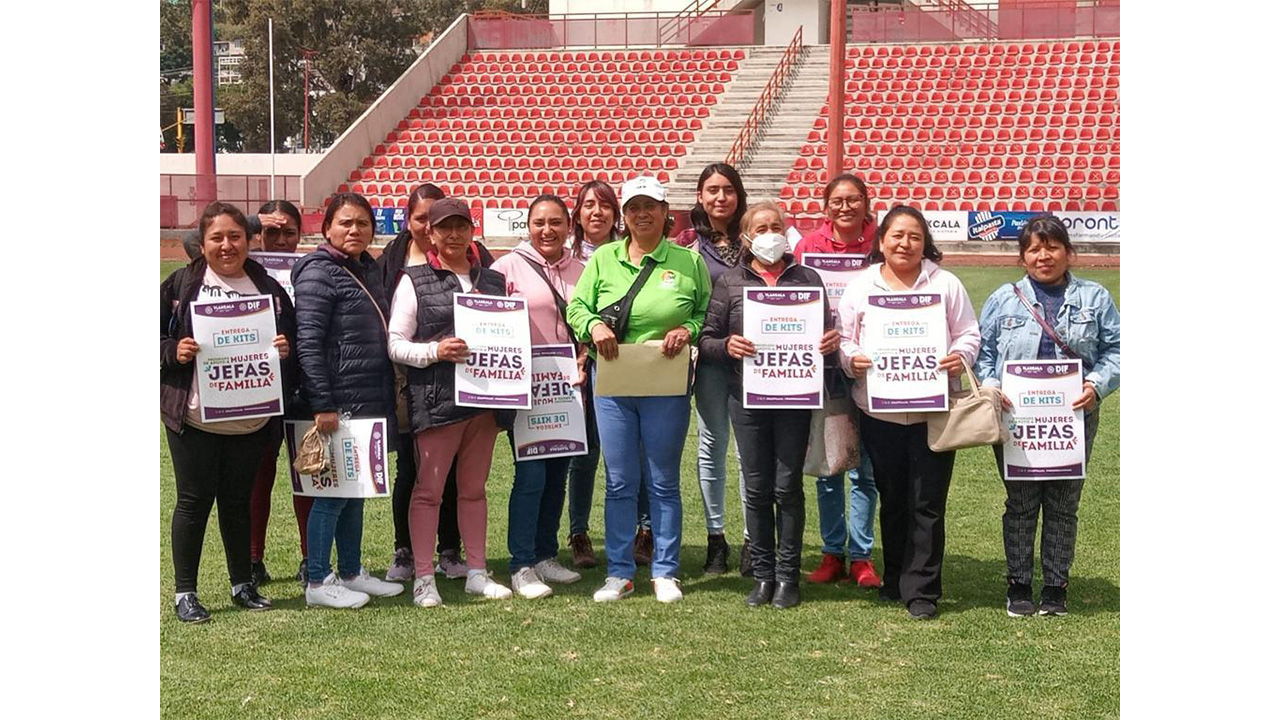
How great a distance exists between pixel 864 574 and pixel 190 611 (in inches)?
124

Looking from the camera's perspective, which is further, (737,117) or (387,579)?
(737,117)

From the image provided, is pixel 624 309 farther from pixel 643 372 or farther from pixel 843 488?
pixel 843 488

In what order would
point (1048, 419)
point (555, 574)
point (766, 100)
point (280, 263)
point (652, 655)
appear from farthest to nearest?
point (766, 100), point (280, 263), point (555, 574), point (1048, 419), point (652, 655)

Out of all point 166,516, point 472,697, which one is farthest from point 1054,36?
point 472,697

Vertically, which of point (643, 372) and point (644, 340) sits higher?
point (644, 340)

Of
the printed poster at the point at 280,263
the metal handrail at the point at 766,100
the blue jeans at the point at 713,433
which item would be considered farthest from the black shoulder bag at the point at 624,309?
the metal handrail at the point at 766,100

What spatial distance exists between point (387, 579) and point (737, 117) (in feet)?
89.7

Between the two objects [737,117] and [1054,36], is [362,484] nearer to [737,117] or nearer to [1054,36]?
[737,117]

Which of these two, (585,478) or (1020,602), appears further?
(585,478)

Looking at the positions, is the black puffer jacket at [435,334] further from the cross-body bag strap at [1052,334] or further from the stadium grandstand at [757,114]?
the stadium grandstand at [757,114]

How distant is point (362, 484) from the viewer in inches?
242

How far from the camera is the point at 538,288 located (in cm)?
667

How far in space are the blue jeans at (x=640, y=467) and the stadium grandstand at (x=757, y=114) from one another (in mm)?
20720

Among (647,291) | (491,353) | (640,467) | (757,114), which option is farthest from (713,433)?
(757,114)
